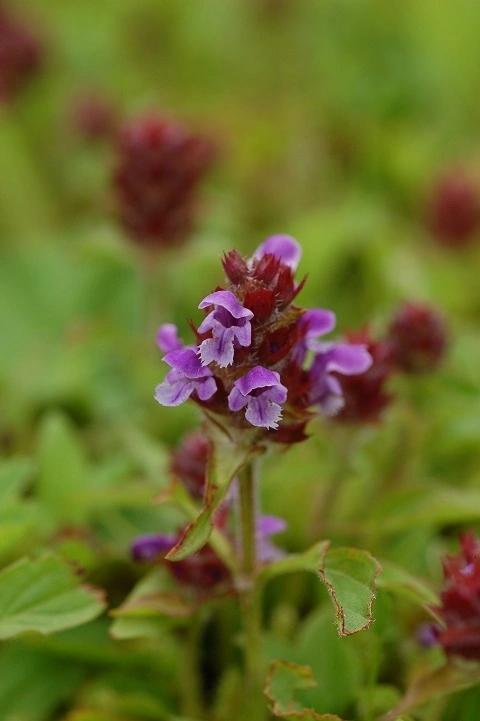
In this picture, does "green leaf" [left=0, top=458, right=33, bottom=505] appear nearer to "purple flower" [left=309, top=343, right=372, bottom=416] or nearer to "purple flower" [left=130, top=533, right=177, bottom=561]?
"purple flower" [left=130, top=533, right=177, bottom=561]

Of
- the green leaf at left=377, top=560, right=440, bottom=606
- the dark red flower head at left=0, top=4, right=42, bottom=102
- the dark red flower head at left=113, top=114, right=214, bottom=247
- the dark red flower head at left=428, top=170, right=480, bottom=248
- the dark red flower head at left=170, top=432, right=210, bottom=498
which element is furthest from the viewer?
the dark red flower head at left=0, top=4, right=42, bottom=102

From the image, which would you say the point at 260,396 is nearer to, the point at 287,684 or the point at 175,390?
the point at 175,390

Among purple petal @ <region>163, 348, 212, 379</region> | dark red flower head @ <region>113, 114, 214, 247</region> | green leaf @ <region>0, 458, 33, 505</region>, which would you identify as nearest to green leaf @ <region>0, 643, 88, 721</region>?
green leaf @ <region>0, 458, 33, 505</region>

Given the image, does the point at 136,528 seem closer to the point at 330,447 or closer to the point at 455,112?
the point at 330,447

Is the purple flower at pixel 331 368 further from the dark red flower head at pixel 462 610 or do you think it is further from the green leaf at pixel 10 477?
the green leaf at pixel 10 477

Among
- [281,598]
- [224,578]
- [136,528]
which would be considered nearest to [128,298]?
[136,528]

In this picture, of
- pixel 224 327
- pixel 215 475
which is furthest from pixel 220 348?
pixel 215 475
